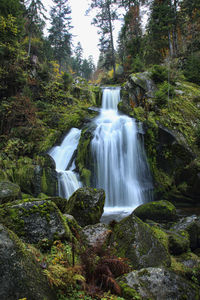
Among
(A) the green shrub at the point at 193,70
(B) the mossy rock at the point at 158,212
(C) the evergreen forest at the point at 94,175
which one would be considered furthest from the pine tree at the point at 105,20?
(B) the mossy rock at the point at 158,212

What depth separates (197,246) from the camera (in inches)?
215

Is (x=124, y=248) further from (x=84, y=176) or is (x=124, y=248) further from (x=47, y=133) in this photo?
(x=47, y=133)

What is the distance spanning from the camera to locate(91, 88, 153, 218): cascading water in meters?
11.1

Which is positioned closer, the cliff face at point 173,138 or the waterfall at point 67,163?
the waterfall at point 67,163

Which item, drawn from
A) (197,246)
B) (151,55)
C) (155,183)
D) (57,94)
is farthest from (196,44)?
(197,246)

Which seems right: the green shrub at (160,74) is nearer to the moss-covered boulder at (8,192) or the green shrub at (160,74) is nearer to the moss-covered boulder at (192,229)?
the moss-covered boulder at (192,229)

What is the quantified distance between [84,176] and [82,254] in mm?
8387

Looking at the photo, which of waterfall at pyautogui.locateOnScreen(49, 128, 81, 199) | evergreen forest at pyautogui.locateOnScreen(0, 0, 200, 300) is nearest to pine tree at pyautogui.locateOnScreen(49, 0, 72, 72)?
evergreen forest at pyautogui.locateOnScreen(0, 0, 200, 300)

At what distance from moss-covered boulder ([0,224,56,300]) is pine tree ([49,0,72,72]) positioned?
37167 mm

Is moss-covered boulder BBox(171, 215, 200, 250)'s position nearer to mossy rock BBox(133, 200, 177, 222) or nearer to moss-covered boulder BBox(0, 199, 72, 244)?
mossy rock BBox(133, 200, 177, 222)

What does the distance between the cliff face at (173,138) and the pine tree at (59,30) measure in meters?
25.0

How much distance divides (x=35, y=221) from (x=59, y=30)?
129ft

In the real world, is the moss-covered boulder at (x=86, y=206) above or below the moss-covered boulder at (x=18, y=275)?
below

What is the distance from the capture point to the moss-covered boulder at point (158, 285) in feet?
8.20
